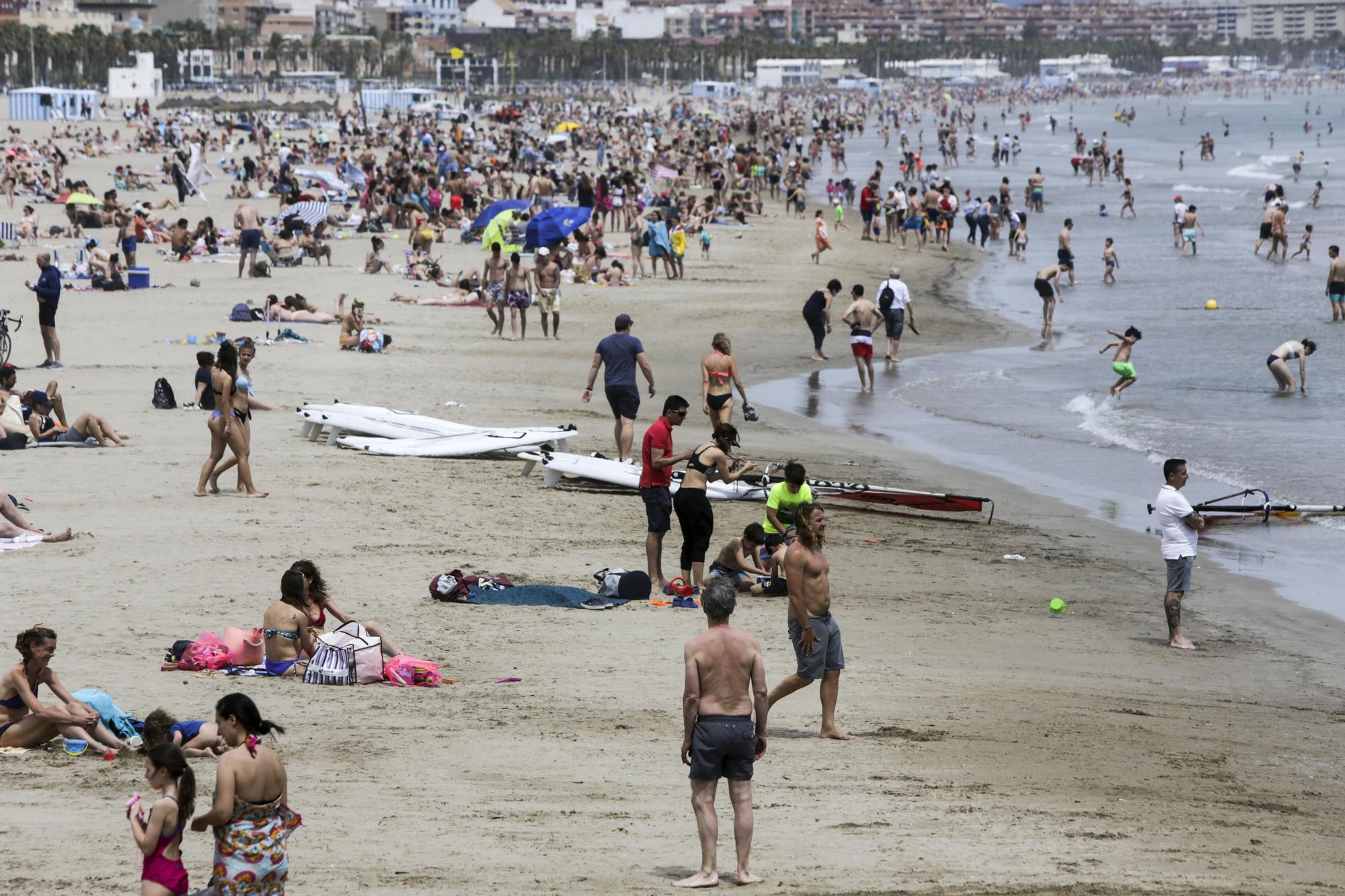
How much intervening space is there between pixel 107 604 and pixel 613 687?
129 inches

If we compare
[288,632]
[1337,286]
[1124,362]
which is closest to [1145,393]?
[1124,362]

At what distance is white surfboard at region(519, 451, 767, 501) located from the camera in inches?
537

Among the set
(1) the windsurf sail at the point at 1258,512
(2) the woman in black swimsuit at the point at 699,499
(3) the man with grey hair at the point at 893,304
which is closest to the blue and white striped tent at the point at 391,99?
(3) the man with grey hair at the point at 893,304

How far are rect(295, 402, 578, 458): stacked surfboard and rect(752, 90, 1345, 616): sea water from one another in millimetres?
3712

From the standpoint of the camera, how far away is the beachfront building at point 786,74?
179 metres

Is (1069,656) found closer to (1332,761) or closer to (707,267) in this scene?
(1332,761)

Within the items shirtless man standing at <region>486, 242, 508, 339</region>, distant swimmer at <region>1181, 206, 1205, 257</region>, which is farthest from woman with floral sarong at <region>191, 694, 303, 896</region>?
distant swimmer at <region>1181, 206, 1205, 257</region>

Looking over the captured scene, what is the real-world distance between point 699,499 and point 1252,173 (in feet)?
210

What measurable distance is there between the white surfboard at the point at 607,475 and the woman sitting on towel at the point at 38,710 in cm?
692

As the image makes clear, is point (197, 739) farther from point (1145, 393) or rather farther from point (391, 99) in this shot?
point (391, 99)

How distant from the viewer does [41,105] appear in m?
78.1

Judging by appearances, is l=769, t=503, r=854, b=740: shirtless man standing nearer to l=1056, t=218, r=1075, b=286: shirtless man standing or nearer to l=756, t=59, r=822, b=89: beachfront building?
l=1056, t=218, r=1075, b=286: shirtless man standing

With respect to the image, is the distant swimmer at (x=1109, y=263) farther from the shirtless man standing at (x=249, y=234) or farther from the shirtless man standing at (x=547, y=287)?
the shirtless man standing at (x=249, y=234)

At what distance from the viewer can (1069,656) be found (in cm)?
992
